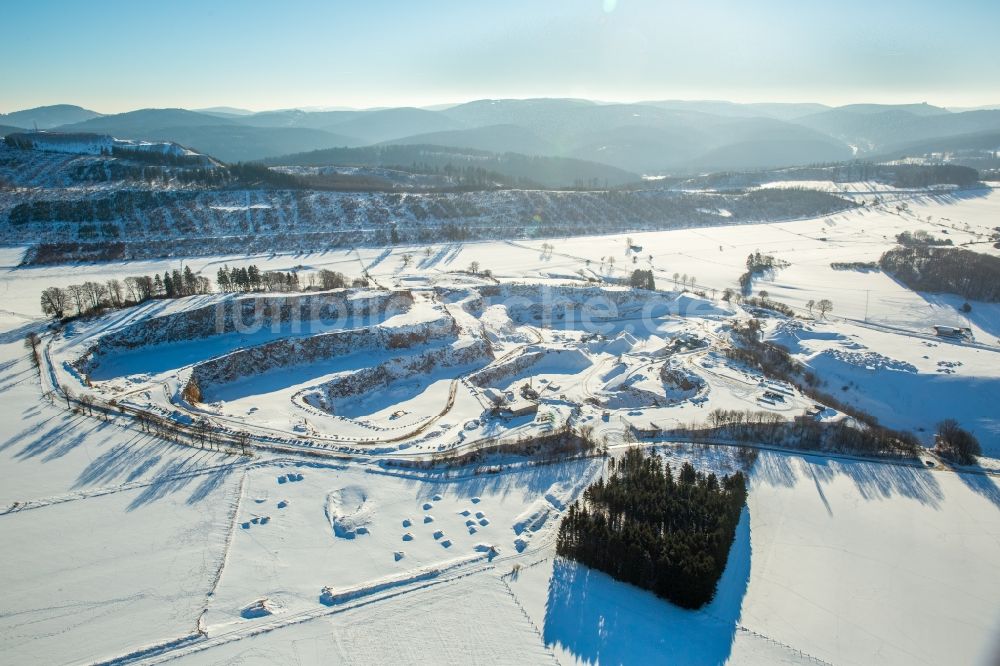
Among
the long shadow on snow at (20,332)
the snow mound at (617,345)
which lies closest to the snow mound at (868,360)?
the snow mound at (617,345)

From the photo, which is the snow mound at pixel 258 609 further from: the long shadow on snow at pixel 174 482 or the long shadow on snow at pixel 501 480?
the long shadow on snow at pixel 501 480

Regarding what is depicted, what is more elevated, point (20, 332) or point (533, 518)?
point (20, 332)

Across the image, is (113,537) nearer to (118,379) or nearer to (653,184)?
(118,379)

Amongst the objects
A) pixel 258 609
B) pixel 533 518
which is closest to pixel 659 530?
pixel 533 518

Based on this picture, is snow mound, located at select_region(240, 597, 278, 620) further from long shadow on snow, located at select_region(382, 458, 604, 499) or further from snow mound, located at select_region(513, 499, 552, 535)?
snow mound, located at select_region(513, 499, 552, 535)

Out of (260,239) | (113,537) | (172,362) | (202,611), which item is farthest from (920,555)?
A: (260,239)

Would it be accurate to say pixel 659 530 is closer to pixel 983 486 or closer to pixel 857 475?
pixel 857 475
